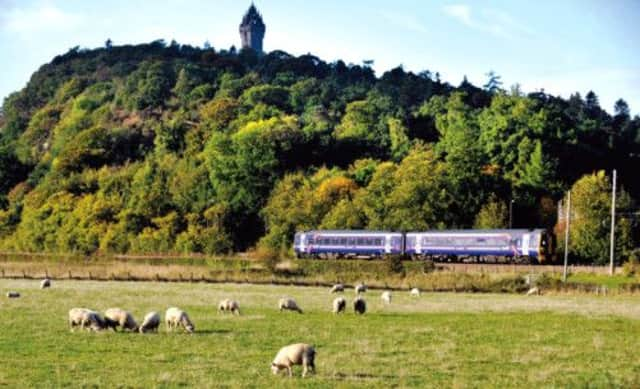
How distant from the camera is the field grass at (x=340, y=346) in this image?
1836cm

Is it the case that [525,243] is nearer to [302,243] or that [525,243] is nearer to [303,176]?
[302,243]

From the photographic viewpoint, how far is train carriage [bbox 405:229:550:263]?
7331 cm

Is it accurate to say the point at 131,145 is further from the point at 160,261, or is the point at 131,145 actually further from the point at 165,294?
the point at 165,294

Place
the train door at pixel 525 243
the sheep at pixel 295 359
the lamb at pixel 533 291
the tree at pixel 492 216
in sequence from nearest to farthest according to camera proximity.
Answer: the sheep at pixel 295 359, the lamb at pixel 533 291, the train door at pixel 525 243, the tree at pixel 492 216

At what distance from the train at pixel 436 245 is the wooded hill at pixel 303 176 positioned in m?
5.98

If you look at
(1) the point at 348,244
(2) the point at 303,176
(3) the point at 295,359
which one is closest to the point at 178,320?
(3) the point at 295,359

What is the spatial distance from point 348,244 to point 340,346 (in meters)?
60.1

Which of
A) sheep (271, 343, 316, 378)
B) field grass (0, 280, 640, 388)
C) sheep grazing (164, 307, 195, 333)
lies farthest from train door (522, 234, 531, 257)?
sheep (271, 343, 316, 378)

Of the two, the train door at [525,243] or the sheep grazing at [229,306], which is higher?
the train door at [525,243]

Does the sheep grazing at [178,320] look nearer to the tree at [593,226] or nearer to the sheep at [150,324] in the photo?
the sheep at [150,324]

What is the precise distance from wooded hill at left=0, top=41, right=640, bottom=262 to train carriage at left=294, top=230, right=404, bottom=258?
622cm

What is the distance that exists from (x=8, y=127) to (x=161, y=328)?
17889 cm

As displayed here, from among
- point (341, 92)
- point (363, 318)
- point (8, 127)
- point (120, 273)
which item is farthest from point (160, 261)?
point (8, 127)

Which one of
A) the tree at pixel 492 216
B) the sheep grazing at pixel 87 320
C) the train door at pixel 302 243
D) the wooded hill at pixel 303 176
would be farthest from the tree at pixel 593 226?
the sheep grazing at pixel 87 320
